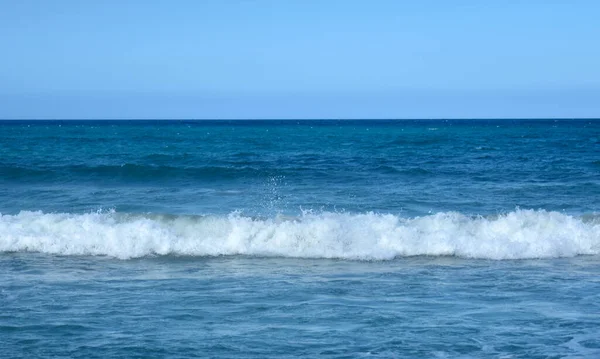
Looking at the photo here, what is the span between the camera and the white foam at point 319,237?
563 inches

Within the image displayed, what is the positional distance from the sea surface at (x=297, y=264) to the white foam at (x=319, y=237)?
0.04m

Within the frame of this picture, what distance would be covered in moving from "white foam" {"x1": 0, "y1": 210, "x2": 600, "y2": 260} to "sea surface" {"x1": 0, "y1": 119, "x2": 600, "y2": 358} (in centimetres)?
4

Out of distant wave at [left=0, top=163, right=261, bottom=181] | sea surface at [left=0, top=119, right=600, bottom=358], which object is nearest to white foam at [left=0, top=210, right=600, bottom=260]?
sea surface at [left=0, top=119, right=600, bottom=358]

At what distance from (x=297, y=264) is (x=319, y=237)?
5.37 ft

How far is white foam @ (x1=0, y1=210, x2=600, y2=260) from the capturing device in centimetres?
1431

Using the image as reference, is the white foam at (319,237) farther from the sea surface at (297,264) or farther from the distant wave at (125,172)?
the distant wave at (125,172)

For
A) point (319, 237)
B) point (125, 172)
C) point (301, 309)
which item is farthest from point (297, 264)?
point (125, 172)

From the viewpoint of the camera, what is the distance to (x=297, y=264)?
43.8 ft

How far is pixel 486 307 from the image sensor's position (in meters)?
9.84

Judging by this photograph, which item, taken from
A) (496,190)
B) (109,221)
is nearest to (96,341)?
(109,221)

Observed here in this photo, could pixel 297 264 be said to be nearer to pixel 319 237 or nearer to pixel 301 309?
pixel 319 237

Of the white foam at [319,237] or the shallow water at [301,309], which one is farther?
the white foam at [319,237]

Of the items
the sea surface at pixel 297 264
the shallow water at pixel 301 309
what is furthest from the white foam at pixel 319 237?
the shallow water at pixel 301 309

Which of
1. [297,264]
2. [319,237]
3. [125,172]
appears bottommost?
[297,264]
